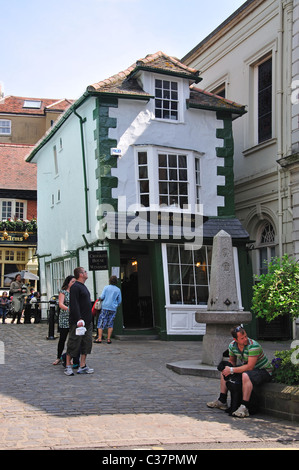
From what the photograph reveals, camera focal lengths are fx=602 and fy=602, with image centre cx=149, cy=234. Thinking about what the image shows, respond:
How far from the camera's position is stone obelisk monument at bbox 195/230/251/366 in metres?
10.4

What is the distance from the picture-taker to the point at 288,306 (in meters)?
8.48

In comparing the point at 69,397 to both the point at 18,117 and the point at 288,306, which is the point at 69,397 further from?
the point at 18,117

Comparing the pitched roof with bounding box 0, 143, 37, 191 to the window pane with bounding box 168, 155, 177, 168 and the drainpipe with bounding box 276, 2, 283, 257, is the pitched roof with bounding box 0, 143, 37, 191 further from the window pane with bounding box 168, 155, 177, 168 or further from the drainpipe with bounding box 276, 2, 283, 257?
the drainpipe with bounding box 276, 2, 283, 257

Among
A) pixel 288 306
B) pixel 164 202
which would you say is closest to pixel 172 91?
pixel 164 202

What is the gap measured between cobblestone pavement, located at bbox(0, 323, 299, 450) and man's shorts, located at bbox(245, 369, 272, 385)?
0.43m

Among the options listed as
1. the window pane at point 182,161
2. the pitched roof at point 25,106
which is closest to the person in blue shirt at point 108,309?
the window pane at point 182,161

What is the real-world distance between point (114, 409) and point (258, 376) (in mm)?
1878

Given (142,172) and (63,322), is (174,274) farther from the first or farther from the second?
(63,322)

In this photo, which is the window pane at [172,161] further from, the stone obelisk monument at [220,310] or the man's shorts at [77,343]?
the man's shorts at [77,343]

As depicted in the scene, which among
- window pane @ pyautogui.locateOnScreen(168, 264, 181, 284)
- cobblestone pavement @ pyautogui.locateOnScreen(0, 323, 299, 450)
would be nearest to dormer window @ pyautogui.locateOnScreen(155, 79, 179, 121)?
window pane @ pyautogui.locateOnScreen(168, 264, 181, 284)

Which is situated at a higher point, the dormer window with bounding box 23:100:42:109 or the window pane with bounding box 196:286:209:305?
the dormer window with bounding box 23:100:42:109

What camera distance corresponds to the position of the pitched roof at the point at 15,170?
36.2 metres

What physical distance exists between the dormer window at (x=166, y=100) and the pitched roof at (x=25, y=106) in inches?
1075

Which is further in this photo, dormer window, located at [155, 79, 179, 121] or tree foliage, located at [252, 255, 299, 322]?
dormer window, located at [155, 79, 179, 121]
